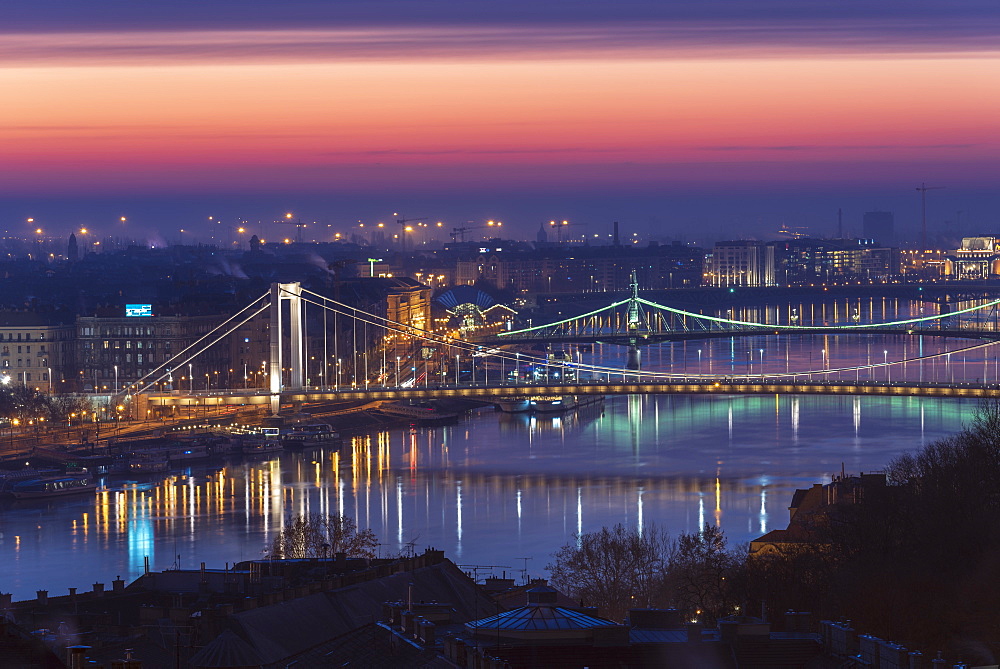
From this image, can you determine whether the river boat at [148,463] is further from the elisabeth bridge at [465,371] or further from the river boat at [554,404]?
the river boat at [554,404]

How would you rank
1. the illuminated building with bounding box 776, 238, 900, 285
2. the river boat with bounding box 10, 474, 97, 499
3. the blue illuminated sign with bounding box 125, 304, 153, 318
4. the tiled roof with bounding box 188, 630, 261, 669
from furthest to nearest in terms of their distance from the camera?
the illuminated building with bounding box 776, 238, 900, 285
the blue illuminated sign with bounding box 125, 304, 153, 318
the river boat with bounding box 10, 474, 97, 499
the tiled roof with bounding box 188, 630, 261, 669

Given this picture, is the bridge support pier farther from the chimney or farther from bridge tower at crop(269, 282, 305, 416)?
the chimney

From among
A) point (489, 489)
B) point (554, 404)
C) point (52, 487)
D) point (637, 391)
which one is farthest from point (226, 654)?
point (554, 404)

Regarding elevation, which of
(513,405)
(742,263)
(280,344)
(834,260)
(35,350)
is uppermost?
(834,260)

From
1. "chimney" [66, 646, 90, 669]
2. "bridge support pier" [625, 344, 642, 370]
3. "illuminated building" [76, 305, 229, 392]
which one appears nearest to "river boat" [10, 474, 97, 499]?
"illuminated building" [76, 305, 229, 392]

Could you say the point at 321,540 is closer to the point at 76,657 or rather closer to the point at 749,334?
the point at 76,657

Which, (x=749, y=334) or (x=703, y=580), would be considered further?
(x=749, y=334)

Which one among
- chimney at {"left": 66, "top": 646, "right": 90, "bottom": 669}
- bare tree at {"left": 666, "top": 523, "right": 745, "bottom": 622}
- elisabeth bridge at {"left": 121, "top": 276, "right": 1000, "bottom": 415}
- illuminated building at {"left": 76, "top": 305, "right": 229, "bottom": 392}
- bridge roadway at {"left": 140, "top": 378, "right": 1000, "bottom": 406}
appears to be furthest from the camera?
illuminated building at {"left": 76, "top": 305, "right": 229, "bottom": 392}
